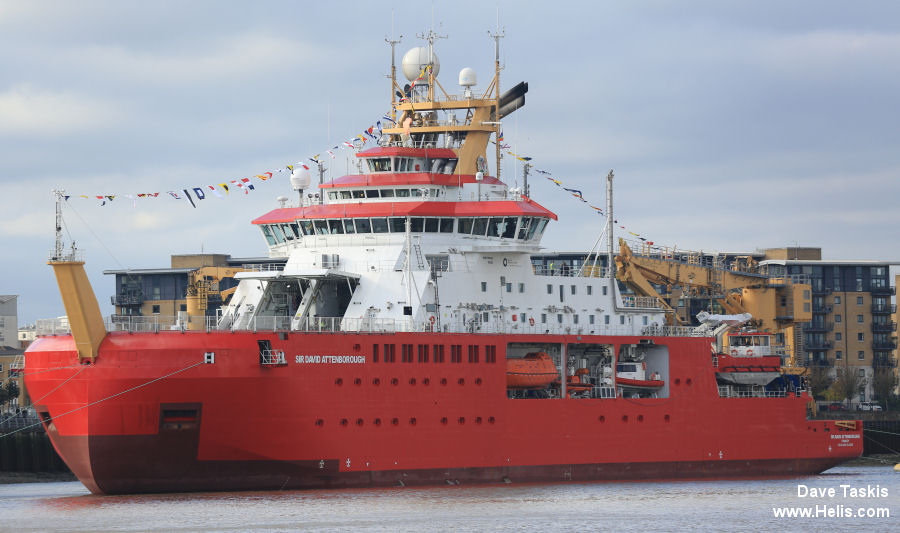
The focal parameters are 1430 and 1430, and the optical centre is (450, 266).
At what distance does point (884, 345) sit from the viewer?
93.8m

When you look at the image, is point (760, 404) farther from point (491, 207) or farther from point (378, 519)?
point (378, 519)

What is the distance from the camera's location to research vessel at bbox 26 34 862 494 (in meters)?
39.6

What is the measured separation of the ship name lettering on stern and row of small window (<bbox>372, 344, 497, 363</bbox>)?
0.55m

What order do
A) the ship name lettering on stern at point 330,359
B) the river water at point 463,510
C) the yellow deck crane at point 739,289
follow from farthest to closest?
the yellow deck crane at point 739,289 < the ship name lettering on stern at point 330,359 < the river water at point 463,510

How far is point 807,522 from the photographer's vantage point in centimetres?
3766

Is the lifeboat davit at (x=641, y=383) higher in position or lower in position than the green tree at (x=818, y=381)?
higher

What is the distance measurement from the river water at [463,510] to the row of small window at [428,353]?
3842 mm

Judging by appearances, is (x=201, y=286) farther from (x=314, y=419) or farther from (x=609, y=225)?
(x=314, y=419)

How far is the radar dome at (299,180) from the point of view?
1912 inches

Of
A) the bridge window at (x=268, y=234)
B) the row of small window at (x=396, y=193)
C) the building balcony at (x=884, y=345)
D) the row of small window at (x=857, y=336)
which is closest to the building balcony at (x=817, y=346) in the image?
the row of small window at (x=857, y=336)

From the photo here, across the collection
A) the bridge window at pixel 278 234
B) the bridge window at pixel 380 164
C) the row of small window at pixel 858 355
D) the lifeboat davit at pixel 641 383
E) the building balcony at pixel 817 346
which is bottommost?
the row of small window at pixel 858 355

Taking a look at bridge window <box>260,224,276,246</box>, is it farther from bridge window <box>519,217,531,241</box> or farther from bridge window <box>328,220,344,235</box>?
bridge window <box>519,217,531,241</box>

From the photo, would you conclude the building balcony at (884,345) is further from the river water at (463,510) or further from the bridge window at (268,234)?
the bridge window at (268,234)

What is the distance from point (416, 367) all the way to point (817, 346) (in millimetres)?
55461
